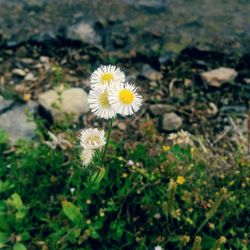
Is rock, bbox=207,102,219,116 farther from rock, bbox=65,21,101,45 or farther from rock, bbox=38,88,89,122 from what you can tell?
rock, bbox=65,21,101,45

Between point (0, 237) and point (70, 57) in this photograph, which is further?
point (70, 57)

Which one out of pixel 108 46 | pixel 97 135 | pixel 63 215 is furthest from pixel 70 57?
pixel 97 135

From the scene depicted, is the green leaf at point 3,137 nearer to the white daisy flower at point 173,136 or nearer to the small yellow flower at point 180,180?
the white daisy flower at point 173,136

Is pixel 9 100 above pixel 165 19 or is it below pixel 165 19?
below

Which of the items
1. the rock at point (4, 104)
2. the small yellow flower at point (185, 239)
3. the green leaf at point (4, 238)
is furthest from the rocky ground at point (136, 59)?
the small yellow flower at point (185, 239)

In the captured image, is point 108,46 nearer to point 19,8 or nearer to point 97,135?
point 19,8

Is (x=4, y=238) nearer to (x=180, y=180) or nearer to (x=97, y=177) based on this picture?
(x=97, y=177)

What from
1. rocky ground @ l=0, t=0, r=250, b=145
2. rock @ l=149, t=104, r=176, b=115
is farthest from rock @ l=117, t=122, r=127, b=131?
rock @ l=149, t=104, r=176, b=115
